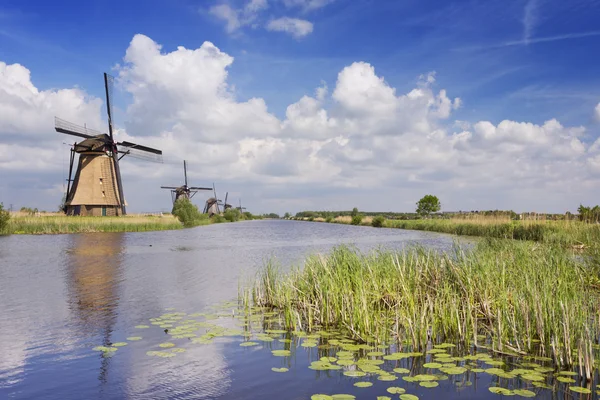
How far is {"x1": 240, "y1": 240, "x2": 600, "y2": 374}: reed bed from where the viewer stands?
6.00 metres

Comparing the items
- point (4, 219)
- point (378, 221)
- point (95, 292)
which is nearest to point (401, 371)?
point (95, 292)

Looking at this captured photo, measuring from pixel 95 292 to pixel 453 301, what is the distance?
31.3 feet

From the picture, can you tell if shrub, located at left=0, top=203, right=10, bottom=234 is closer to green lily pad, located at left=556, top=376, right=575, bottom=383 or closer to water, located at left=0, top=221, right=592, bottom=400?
water, located at left=0, top=221, right=592, bottom=400

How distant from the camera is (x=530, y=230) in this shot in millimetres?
27703

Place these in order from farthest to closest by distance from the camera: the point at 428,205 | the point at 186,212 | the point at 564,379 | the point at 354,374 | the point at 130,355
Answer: the point at 428,205 → the point at 186,212 → the point at 130,355 → the point at 354,374 → the point at 564,379

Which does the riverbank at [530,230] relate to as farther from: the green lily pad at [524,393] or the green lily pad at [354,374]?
the green lily pad at [354,374]

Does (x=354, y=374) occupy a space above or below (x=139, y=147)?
below

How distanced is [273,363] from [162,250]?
20239 millimetres

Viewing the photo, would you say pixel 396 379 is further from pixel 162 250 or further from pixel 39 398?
pixel 162 250

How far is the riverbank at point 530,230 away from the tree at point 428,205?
2337 cm

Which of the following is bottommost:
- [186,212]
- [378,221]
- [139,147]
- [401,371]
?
[401,371]

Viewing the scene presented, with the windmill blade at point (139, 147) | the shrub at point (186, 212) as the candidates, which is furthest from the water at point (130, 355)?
the shrub at point (186, 212)

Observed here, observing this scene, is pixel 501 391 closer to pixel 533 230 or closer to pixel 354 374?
pixel 354 374

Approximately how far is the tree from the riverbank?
23373 mm
